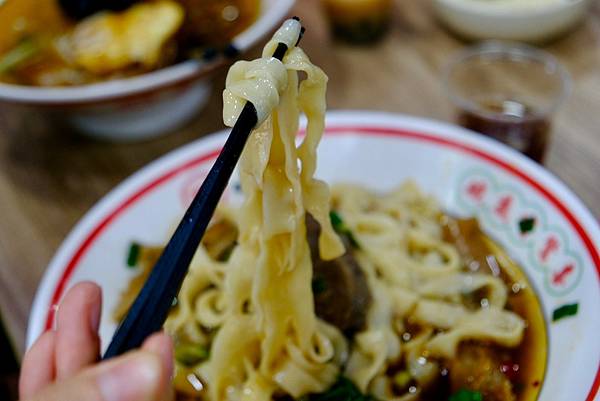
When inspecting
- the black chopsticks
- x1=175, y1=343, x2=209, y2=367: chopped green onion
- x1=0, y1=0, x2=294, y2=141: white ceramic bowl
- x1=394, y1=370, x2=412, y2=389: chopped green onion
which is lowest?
x1=394, y1=370, x2=412, y2=389: chopped green onion

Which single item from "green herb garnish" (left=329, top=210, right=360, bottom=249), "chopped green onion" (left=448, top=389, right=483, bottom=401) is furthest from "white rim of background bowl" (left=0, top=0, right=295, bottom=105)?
"chopped green onion" (left=448, top=389, right=483, bottom=401)

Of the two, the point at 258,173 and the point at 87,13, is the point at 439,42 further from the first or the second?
the point at 258,173

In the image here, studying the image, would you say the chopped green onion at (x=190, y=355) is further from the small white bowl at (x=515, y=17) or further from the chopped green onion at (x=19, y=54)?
the small white bowl at (x=515, y=17)

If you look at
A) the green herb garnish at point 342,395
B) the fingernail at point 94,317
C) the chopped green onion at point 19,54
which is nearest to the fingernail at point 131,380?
the fingernail at point 94,317

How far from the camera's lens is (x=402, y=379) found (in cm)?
142

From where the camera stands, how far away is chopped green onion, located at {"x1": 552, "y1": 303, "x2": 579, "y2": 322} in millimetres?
1300

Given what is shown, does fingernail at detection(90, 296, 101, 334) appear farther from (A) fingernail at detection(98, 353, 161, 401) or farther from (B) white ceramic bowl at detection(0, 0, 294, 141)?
(B) white ceramic bowl at detection(0, 0, 294, 141)

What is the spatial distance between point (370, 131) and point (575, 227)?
1.84 feet

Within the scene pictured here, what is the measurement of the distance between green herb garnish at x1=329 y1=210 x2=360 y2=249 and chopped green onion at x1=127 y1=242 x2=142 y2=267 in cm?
45

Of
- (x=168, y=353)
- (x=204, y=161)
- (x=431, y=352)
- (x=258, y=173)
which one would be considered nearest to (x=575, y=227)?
(x=431, y=352)

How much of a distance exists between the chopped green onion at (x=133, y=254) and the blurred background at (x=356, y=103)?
0.33 meters

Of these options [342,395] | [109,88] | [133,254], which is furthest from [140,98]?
[342,395]

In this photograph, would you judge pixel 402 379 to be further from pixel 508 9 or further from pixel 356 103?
pixel 508 9

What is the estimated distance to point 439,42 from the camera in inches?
93.0
